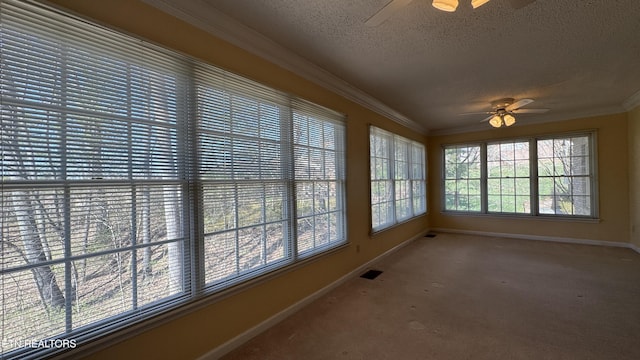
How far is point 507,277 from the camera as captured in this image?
3.40 metres

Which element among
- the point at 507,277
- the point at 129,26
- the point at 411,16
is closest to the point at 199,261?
the point at 129,26

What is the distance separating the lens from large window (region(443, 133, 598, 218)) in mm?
4977

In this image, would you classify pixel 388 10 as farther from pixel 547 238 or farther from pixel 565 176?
pixel 547 238

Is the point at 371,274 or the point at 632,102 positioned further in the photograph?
the point at 632,102

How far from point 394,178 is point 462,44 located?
262 cm

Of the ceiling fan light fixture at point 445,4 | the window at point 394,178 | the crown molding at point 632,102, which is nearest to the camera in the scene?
the ceiling fan light fixture at point 445,4

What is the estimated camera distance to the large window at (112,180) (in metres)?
1.21

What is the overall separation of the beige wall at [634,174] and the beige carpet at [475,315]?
0.83m

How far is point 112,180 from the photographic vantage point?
1.46m

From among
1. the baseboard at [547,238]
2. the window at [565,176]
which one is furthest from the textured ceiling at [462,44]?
the baseboard at [547,238]

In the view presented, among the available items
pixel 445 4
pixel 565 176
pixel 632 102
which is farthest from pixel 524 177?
pixel 445 4

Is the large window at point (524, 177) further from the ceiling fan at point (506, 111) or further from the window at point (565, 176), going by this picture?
the ceiling fan at point (506, 111)

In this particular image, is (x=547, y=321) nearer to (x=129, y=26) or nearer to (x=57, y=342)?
(x=57, y=342)

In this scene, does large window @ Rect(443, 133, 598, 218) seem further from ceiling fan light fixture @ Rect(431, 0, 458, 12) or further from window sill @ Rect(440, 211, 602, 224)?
ceiling fan light fixture @ Rect(431, 0, 458, 12)
